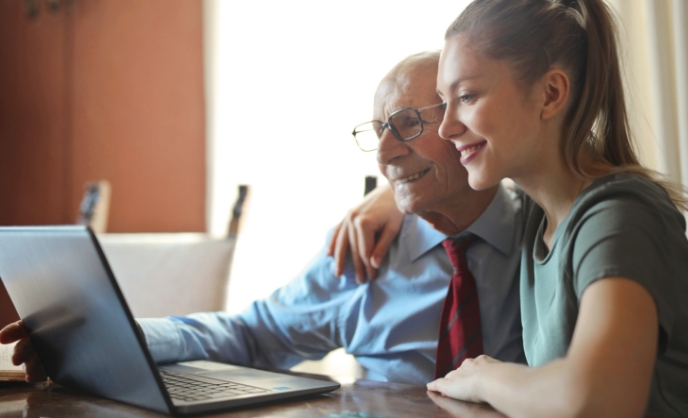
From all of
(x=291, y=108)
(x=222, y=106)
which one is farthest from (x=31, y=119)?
(x=291, y=108)

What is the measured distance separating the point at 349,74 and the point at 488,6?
139 cm

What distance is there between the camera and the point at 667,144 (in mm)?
1551

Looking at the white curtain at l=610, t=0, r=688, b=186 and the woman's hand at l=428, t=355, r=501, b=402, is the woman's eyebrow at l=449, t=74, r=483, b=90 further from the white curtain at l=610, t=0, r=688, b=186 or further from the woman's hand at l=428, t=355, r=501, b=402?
the white curtain at l=610, t=0, r=688, b=186

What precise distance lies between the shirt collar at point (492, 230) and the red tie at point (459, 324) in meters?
0.07

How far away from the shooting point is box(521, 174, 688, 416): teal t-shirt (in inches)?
29.6

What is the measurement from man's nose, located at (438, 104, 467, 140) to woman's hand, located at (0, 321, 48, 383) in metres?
0.81

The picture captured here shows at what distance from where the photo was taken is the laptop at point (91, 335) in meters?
0.79

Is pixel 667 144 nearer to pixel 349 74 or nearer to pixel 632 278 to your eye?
pixel 632 278

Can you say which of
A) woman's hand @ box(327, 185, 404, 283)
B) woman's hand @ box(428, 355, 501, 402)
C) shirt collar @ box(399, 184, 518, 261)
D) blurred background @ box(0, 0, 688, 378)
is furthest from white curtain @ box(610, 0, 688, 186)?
woman's hand @ box(428, 355, 501, 402)

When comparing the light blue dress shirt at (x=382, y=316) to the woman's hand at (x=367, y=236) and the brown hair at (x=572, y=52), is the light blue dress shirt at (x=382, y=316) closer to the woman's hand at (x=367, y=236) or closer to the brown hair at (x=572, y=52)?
the woman's hand at (x=367, y=236)

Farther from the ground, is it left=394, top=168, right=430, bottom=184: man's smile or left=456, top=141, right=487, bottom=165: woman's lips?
left=456, top=141, right=487, bottom=165: woman's lips

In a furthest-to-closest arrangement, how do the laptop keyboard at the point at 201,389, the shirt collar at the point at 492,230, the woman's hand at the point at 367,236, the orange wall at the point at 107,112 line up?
1. the orange wall at the point at 107,112
2. the woman's hand at the point at 367,236
3. the shirt collar at the point at 492,230
4. the laptop keyboard at the point at 201,389

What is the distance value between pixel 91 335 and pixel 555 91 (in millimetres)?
788

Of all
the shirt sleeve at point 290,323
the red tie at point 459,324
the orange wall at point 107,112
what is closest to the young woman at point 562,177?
the red tie at point 459,324
